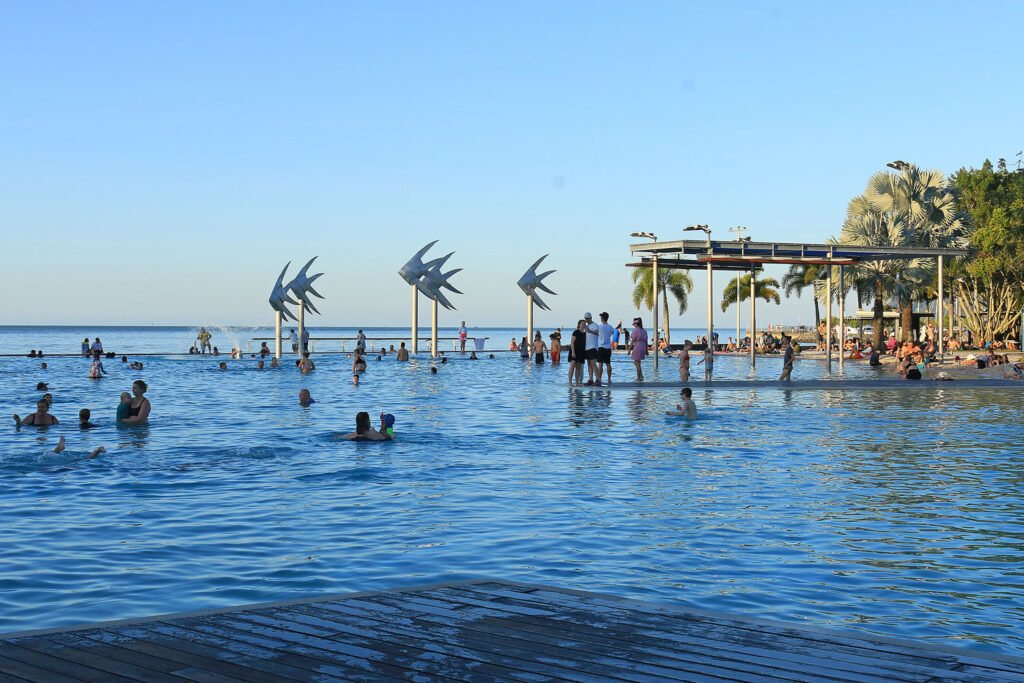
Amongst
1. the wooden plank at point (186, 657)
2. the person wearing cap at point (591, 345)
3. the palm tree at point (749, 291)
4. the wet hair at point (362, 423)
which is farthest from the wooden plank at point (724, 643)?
the palm tree at point (749, 291)

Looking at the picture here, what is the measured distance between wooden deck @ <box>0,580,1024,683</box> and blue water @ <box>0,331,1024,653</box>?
1618 millimetres

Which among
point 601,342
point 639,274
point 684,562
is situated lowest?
point 684,562

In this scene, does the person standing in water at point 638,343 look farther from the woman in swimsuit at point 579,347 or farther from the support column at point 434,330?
the support column at point 434,330

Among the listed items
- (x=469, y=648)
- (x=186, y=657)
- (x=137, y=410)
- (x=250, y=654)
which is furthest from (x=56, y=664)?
(x=137, y=410)

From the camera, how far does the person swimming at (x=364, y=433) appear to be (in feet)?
58.9

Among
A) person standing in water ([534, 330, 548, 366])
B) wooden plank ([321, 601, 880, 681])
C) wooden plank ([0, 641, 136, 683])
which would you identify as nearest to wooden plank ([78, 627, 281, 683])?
wooden plank ([0, 641, 136, 683])

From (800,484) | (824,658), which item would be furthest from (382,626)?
(800,484)

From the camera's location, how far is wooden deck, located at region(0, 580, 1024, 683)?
4680 mm

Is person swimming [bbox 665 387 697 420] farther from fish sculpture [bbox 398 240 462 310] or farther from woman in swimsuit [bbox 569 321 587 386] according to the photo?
fish sculpture [bbox 398 240 462 310]

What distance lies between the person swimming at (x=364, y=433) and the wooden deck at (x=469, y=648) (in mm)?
11801

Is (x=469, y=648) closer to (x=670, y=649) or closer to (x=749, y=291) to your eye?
(x=670, y=649)

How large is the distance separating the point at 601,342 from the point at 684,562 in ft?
68.9

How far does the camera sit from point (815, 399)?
1038 inches

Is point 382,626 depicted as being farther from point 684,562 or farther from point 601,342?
point 601,342
